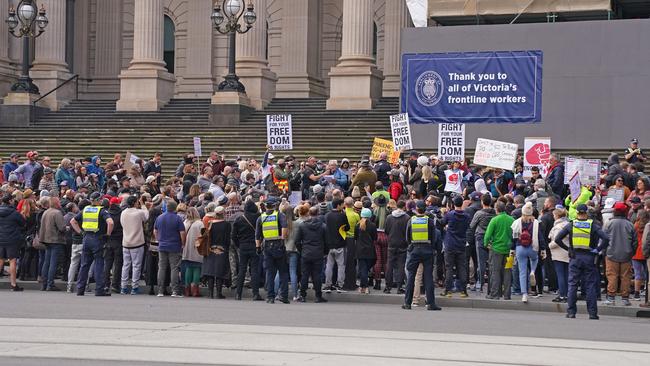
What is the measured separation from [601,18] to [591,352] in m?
24.2

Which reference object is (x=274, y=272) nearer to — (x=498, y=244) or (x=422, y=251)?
(x=422, y=251)

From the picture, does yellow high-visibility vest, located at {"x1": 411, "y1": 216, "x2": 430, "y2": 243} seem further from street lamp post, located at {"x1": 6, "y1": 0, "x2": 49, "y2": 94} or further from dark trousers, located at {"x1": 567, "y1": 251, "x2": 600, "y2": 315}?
street lamp post, located at {"x1": 6, "y1": 0, "x2": 49, "y2": 94}

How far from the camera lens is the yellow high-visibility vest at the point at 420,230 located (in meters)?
20.4

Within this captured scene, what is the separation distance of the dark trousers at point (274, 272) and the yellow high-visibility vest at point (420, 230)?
7.55 ft

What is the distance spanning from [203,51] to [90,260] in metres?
27.4

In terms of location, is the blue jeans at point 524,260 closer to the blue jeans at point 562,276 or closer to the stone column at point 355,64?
the blue jeans at point 562,276

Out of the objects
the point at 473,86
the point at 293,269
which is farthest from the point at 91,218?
the point at 473,86

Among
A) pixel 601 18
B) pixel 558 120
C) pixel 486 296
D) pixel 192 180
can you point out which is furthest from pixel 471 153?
pixel 486 296

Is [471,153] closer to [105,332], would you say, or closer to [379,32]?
[379,32]

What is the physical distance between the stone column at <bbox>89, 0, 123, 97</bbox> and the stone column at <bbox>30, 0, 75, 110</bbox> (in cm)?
523

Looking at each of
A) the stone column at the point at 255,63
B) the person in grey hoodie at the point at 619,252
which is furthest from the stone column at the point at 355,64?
the person in grey hoodie at the point at 619,252

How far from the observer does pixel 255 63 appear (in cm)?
4225

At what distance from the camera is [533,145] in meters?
28.1

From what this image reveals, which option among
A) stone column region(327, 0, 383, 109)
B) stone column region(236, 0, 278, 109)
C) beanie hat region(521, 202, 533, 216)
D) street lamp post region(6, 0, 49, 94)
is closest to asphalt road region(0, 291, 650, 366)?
beanie hat region(521, 202, 533, 216)
